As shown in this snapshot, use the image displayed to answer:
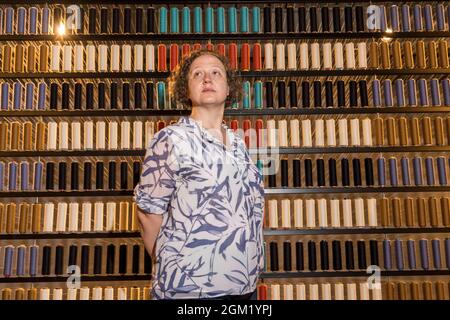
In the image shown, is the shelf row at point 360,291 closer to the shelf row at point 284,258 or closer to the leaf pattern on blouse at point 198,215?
the shelf row at point 284,258

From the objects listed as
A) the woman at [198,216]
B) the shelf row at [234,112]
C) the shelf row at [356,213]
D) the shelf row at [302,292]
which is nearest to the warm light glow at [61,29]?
the shelf row at [234,112]

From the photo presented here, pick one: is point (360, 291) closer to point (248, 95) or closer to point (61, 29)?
point (248, 95)

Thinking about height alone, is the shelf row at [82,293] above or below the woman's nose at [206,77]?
below

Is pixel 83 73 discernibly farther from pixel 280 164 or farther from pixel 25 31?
pixel 280 164

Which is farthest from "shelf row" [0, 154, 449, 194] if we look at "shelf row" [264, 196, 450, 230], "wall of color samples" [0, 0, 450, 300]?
"shelf row" [264, 196, 450, 230]

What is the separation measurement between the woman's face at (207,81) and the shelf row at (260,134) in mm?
1753

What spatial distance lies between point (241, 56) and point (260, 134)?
597 mm

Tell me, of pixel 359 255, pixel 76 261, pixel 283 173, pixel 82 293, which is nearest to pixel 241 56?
pixel 283 173

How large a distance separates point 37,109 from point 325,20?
6.77 feet

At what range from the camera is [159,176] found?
3.93 ft

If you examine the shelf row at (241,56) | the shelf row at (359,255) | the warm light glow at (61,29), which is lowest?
the shelf row at (359,255)

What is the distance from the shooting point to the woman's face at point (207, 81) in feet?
4.59

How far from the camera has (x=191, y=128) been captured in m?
1.26

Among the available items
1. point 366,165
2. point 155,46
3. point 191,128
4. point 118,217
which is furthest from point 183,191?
point 155,46
